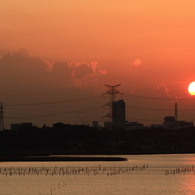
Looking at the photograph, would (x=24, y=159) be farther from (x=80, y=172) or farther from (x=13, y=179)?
(x=13, y=179)

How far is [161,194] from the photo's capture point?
84.2 m

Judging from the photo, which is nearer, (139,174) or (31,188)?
(31,188)

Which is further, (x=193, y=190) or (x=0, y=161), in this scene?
(x=0, y=161)

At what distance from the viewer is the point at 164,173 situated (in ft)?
406

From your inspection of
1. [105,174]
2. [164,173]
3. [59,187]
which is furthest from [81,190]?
[164,173]

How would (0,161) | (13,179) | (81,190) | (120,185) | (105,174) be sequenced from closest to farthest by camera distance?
(81,190), (120,185), (13,179), (105,174), (0,161)

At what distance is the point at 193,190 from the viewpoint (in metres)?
91.0

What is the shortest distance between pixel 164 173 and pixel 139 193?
39.3 metres

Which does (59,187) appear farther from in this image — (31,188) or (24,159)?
(24,159)

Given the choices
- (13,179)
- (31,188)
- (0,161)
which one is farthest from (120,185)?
(0,161)

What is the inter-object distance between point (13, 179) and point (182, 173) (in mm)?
42907

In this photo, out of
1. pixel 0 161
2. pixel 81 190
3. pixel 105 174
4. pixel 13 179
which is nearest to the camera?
pixel 81 190

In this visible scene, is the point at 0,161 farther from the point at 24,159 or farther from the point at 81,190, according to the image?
the point at 81,190

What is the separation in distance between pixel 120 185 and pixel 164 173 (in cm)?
2908
